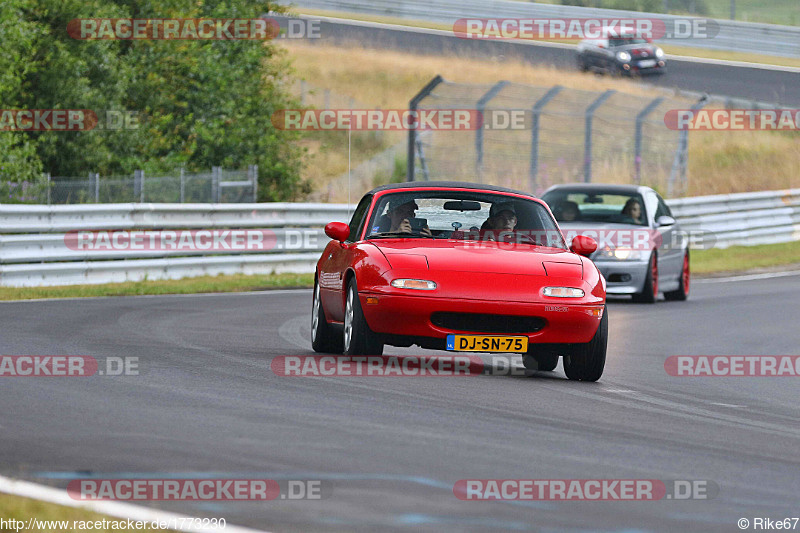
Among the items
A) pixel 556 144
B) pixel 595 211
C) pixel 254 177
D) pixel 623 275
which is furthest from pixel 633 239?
pixel 556 144

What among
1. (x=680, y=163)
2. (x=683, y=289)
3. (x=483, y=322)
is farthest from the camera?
(x=680, y=163)

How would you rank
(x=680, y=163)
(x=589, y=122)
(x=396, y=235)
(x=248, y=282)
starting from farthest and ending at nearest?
(x=680, y=163)
(x=589, y=122)
(x=248, y=282)
(x=396, y=235)

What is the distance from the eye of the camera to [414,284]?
32.8 ft

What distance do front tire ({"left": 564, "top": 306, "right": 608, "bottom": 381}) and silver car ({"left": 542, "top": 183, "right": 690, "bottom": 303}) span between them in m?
8.19

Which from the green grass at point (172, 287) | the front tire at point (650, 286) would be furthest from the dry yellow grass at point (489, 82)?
the front tire at point (650, 286)

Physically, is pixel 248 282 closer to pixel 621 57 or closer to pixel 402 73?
pixel 402 73

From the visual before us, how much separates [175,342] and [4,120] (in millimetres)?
14798

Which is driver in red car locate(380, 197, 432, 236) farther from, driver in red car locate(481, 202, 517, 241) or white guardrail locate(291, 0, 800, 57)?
white guardrail locate(291, 0, 800, 57)

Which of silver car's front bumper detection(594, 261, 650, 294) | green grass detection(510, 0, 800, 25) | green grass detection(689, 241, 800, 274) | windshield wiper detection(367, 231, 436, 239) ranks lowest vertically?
green grass detection(689, 241, 800, 274)

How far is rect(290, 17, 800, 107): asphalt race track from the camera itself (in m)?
44.8

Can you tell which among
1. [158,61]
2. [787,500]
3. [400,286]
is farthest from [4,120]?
[787,500]

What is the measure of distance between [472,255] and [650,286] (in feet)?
29.4

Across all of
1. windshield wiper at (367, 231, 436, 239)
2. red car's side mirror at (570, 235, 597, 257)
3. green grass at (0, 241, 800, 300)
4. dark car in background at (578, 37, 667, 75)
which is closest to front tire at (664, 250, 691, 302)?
green grass at (0, 241, 800, 300)

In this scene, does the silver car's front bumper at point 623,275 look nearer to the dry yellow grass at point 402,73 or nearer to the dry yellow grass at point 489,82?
the dry yellow grass at point 489,82
